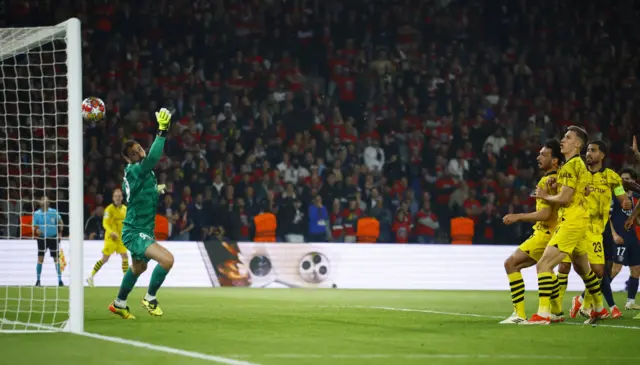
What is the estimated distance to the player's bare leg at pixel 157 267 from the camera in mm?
11398

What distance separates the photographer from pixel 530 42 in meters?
29.3

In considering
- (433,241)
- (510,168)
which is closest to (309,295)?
(433,241)

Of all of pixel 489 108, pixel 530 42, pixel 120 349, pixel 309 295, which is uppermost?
pixel 530 42

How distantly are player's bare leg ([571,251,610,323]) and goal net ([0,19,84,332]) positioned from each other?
5.65 meters

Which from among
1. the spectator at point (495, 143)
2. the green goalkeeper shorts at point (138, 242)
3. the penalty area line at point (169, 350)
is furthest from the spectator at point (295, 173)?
the penalty area line at point (169, 350)

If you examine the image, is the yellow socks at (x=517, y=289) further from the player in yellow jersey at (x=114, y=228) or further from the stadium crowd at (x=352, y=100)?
the stadium crowd at (x=352, y=100)

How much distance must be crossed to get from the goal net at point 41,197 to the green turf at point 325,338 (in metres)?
0.65

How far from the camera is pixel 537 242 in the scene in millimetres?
11211

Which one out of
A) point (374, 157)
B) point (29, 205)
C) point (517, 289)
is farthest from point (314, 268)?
point (517, 289)


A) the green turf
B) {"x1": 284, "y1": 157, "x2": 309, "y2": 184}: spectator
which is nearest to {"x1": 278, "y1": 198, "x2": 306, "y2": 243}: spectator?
{"x1": 284, "y1": 157, "x2": 309, "y2": 184}: spectator

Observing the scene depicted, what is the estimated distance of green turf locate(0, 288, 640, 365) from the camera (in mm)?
7418

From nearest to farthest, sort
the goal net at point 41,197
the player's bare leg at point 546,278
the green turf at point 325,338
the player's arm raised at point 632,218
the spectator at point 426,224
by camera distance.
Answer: the green turf at point 325,338, the goal net at point 41,197, the player's bare leg at point 546,278, the player's arm raised at point 632,218, the spectator at point 426,224

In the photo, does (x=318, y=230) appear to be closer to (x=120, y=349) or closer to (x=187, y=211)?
(x=187, y=211)

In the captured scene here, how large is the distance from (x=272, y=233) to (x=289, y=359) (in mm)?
15717
